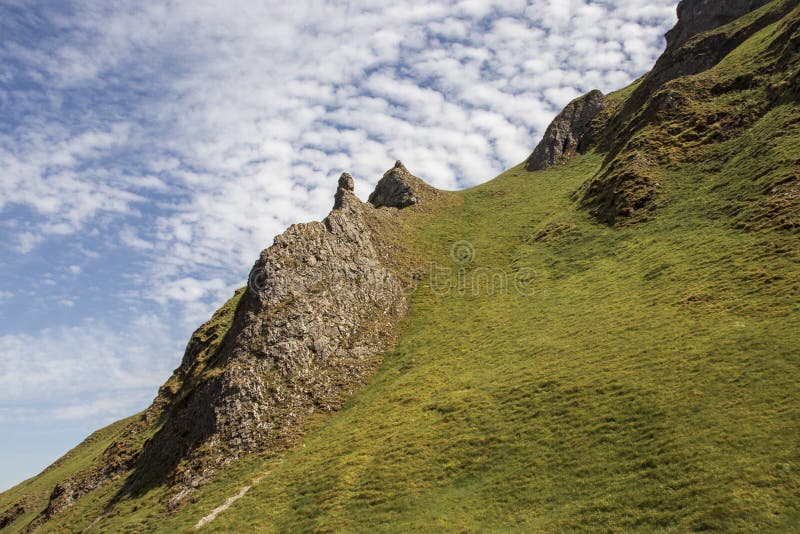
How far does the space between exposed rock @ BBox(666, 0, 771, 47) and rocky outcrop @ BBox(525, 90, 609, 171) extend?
21.5m

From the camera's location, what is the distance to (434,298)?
2697 inches

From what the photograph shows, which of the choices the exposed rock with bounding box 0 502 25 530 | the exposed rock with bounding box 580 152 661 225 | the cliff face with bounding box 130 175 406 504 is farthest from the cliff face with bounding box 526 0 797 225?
the exposed rock with bounding box 0 502 25 530

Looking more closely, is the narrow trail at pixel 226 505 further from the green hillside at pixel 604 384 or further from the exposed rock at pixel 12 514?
the exposed rock at pixel 12 514

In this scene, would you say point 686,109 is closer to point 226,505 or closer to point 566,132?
point 566,132

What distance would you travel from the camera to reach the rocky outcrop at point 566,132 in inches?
4464

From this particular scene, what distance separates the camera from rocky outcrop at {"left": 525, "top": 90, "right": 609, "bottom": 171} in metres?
113

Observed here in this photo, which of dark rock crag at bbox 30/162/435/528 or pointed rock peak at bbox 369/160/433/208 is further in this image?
pointed rock peak at bbox 369/160/433/208

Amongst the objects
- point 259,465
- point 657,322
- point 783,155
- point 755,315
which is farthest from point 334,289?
point 783,155

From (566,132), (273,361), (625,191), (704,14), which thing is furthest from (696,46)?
(273,361)

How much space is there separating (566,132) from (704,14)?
126ft

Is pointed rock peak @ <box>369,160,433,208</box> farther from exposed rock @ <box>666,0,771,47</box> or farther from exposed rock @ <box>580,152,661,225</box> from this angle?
exposed rock @ <box>666,0,771,47</box>

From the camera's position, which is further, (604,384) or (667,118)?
(667,118)

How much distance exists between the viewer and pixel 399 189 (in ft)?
343

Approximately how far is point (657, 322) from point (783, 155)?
93.2 ft
